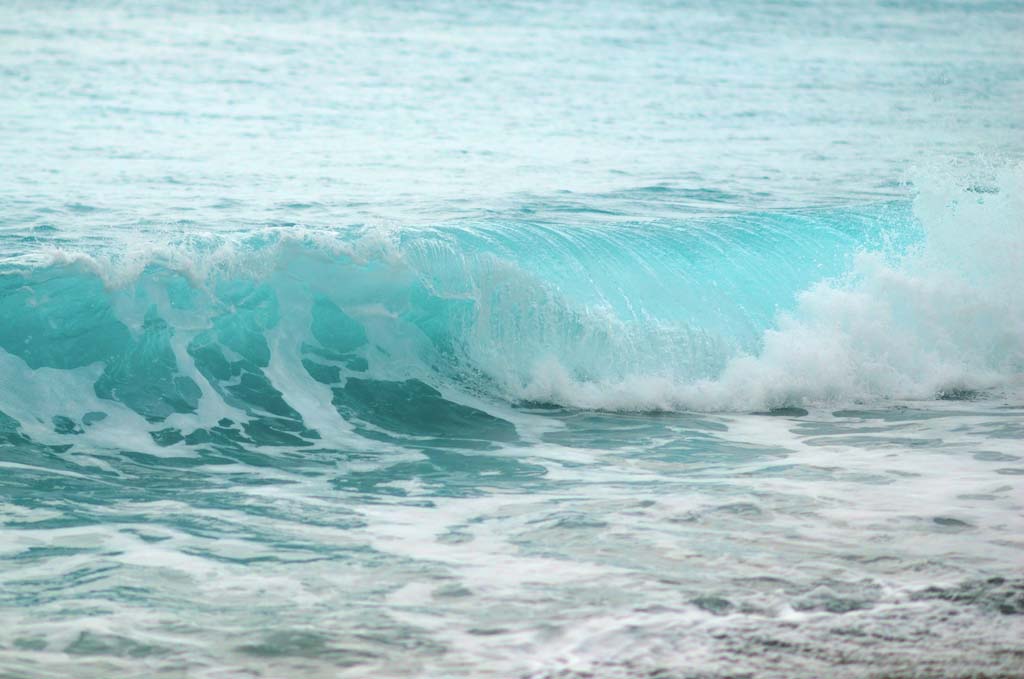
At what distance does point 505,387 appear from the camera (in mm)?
8836

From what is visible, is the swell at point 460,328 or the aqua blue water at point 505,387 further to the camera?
the swell at point 460,328

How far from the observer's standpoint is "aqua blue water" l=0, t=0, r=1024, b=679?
462cm

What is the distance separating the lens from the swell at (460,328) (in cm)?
824

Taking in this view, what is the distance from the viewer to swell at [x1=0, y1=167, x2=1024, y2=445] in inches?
324

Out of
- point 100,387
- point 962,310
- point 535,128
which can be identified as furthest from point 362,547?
point 535,128

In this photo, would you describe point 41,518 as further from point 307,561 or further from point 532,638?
point 532,638

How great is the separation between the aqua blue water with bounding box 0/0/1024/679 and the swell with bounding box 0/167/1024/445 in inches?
1.3

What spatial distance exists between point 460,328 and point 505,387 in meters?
0.68

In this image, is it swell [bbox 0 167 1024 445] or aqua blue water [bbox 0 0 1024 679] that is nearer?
aqua blue water [bbox 0 0 1024 679]

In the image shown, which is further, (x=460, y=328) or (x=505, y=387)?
(x=460, y=328)

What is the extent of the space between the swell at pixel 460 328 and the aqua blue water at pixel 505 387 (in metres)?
0.03

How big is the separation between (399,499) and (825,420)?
10.6ft

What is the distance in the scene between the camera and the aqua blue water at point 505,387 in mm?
4621

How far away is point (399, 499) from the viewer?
6461 mm
